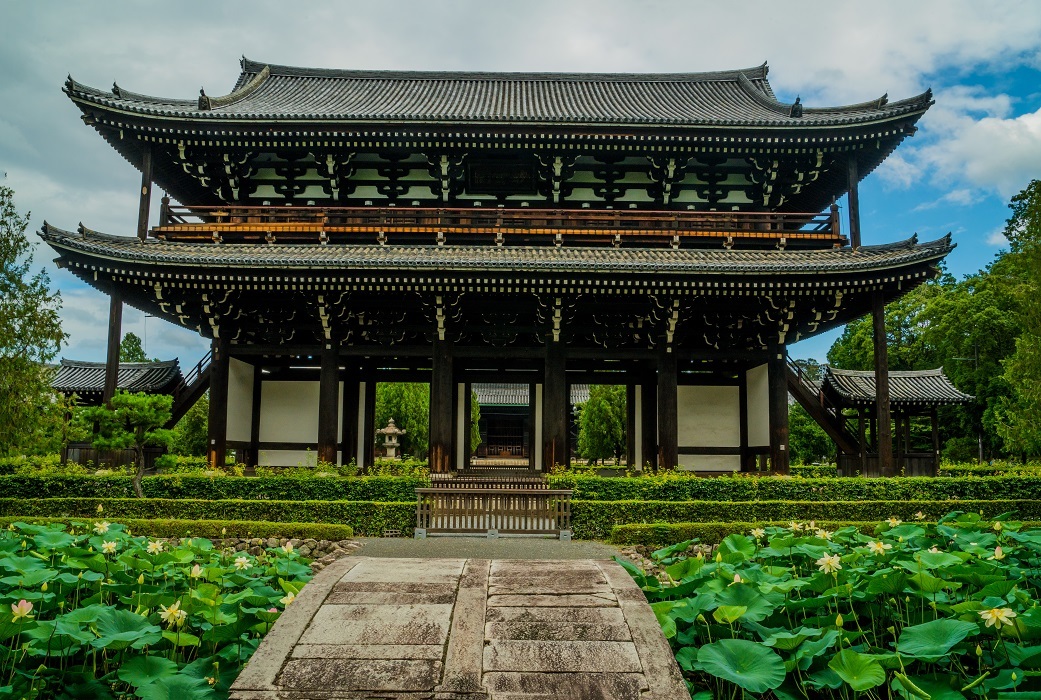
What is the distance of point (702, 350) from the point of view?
17.0 metres

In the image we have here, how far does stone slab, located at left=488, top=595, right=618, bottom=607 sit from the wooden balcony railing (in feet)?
44.9

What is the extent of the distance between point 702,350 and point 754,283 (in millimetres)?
2299

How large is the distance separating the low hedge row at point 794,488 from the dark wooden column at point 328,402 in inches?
220

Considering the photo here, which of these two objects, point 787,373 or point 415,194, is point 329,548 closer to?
point 415,194

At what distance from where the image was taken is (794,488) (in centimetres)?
1405

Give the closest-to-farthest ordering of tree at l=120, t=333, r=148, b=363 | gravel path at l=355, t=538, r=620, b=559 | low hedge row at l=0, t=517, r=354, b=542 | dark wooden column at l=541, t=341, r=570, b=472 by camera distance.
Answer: gravel path at l=355, t=538, r=620, b=559 < low hedge row at l=0, t=517, r=354, b=542 < dark wooden column at l=541, t=341, r=570, b=472 < tree at l=120, t=333, r=148, b=363

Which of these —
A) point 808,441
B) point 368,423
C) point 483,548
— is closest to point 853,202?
point 483,548

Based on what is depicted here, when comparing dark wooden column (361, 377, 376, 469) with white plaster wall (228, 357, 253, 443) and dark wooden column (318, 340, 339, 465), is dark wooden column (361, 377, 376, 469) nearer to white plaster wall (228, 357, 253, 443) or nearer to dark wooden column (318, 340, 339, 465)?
dark wooden column (318, 340, 339, 465)

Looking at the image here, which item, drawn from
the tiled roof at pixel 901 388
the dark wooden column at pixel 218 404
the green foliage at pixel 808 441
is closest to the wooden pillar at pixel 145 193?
the dark wooden column at pixel 218 404

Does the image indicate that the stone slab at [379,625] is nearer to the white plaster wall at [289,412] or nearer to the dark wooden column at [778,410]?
the dark wooden column at [778,410]

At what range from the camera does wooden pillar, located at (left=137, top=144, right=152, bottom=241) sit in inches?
690

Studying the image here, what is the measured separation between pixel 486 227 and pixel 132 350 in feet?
136

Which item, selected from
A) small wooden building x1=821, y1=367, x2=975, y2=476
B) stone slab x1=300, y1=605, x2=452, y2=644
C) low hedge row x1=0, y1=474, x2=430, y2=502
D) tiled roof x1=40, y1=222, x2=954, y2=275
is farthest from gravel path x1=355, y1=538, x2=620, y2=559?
small wooden building x1=821, y1=367, x2=975, y2=476

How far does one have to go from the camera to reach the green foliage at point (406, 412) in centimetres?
3397
